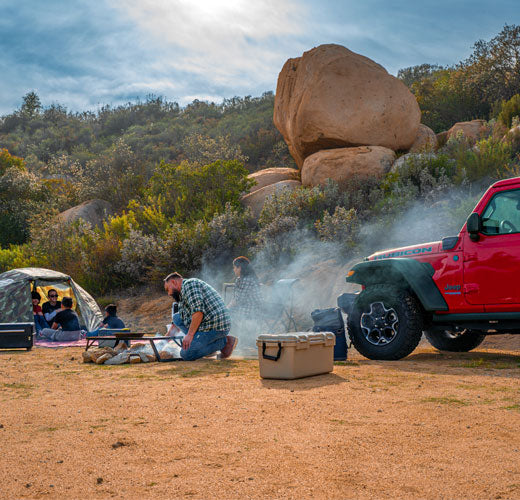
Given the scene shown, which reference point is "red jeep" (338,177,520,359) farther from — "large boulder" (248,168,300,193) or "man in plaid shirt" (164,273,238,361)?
"large boulder" (248,168,300,193)

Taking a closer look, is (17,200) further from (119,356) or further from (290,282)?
(119,356)

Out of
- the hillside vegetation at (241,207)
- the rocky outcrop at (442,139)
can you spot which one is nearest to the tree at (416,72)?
the hillside vegetation at (241,207)

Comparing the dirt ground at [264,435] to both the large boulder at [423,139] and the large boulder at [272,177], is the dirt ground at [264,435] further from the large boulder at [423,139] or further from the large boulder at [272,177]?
the large boulder at [272,177]

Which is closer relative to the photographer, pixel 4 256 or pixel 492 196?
pixel 492 196

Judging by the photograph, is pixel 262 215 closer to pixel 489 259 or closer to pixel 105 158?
pixel 489 259

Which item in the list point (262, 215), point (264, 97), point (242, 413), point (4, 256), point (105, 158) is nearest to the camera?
point (242, 413)

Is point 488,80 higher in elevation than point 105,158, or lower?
higher

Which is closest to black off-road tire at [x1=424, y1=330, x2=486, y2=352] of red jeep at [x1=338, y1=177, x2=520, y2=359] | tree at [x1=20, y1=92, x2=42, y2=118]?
red jeep at [x1=338, y1=177, x2=520, y2=359]

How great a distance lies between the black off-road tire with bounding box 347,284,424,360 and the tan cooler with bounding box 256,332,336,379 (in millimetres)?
1323

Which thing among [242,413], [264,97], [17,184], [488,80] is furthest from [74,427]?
[264,97]

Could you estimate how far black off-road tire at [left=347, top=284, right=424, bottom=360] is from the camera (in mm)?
7516

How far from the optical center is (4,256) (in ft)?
67.9

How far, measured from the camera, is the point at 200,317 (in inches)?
310

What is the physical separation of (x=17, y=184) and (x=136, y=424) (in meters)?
27.9
